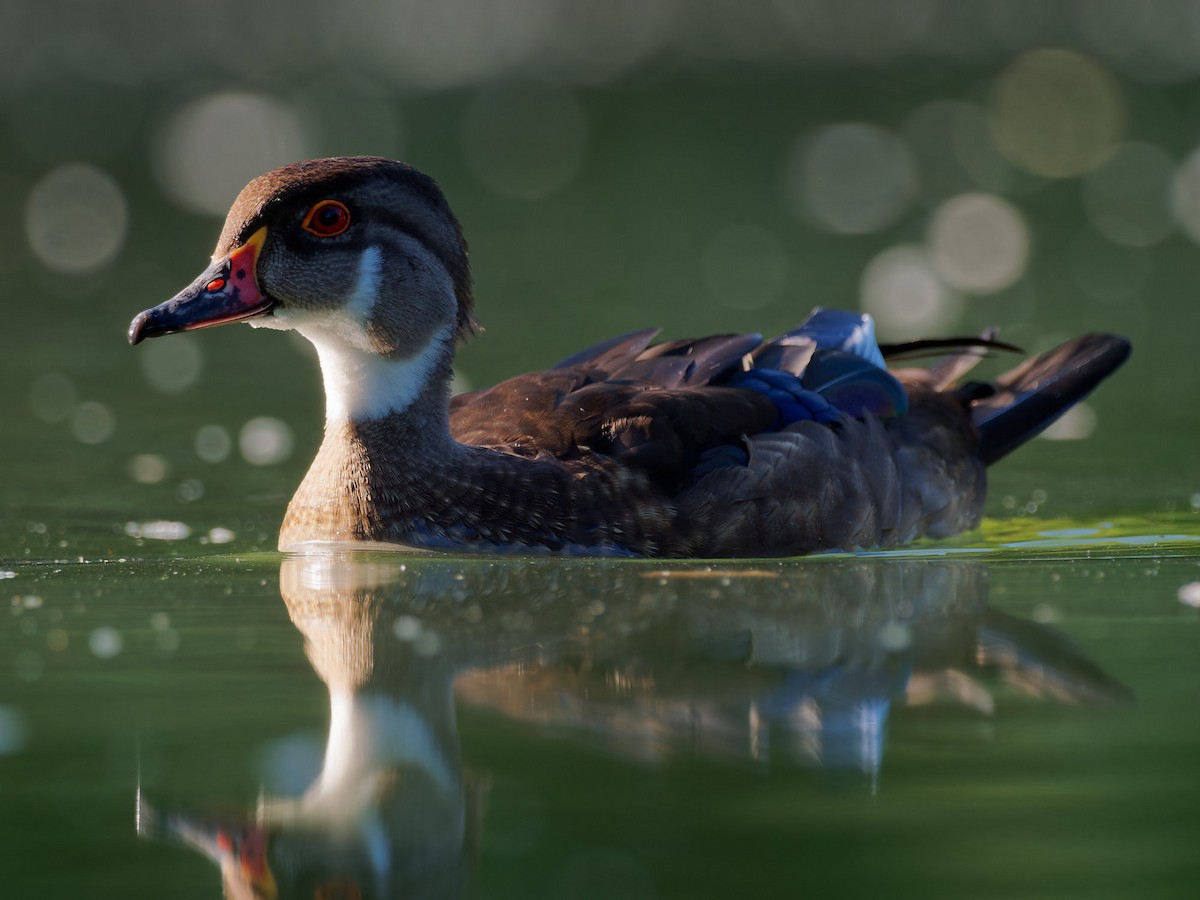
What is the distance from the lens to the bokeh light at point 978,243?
617 inches

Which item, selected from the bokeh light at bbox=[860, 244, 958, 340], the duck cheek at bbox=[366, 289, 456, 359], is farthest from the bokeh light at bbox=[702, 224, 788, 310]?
the duck cheek at bbox=[366, 289, 456, 359]

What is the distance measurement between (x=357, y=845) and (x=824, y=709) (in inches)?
52.1

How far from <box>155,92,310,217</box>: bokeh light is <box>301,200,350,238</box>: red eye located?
1156cm

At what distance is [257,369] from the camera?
12.2 metres

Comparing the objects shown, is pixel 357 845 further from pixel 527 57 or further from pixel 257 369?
pixel 527 57

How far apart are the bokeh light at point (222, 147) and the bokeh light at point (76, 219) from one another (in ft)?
2.30

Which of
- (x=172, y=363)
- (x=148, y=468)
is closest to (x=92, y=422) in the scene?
(x=148, y=468)

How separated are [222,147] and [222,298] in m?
15.6

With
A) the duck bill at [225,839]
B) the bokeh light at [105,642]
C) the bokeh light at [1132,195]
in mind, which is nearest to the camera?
the duck bill at [225,839]

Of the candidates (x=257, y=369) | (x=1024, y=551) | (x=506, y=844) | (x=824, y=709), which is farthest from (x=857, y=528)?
(x=257, y=369)

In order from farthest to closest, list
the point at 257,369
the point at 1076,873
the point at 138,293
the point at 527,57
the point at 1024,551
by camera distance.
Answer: the point at 527,57 < the point at 138,293 < the point at 257,369 < the point at 1024,551 < the point at 1076,873

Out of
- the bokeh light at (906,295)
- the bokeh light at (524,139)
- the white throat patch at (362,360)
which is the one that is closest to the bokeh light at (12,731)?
the white throat patch at (362,360)

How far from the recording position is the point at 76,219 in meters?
18.5

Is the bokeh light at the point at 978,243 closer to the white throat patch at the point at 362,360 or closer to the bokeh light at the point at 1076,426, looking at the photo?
the bokeh light at the point at 1076,426
